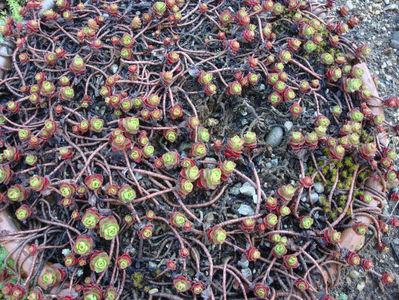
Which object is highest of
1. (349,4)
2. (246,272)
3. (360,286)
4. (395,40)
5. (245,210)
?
(349,4)

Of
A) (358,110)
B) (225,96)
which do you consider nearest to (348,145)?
(358,110)

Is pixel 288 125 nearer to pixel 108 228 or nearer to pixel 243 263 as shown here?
pixel 243 263

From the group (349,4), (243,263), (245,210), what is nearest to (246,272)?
(243,263)

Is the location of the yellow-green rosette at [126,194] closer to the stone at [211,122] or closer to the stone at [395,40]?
the stone at [211,122]

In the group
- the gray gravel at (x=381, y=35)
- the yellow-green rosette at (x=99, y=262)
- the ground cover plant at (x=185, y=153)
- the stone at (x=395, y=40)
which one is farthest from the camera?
the stone at (x=395, y=40)

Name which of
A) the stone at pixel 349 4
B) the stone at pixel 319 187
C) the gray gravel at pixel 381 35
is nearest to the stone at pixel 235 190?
the stone at pixel 319 187

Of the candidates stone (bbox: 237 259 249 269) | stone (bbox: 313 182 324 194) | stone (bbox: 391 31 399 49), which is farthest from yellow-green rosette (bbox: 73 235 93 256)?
stone (bbox: 391 31 399 49)

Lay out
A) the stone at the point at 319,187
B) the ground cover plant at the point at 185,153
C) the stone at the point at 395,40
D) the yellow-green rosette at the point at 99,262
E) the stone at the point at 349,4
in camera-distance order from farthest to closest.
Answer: the stone at the point at 349,4 → the stone at the point at 395,40 → the stone at the point at 319,187 → the ground cover plant at the point at 185,153 → the yellow-green rosette at the point at 99,262

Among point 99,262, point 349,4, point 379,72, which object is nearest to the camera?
point 99,262
